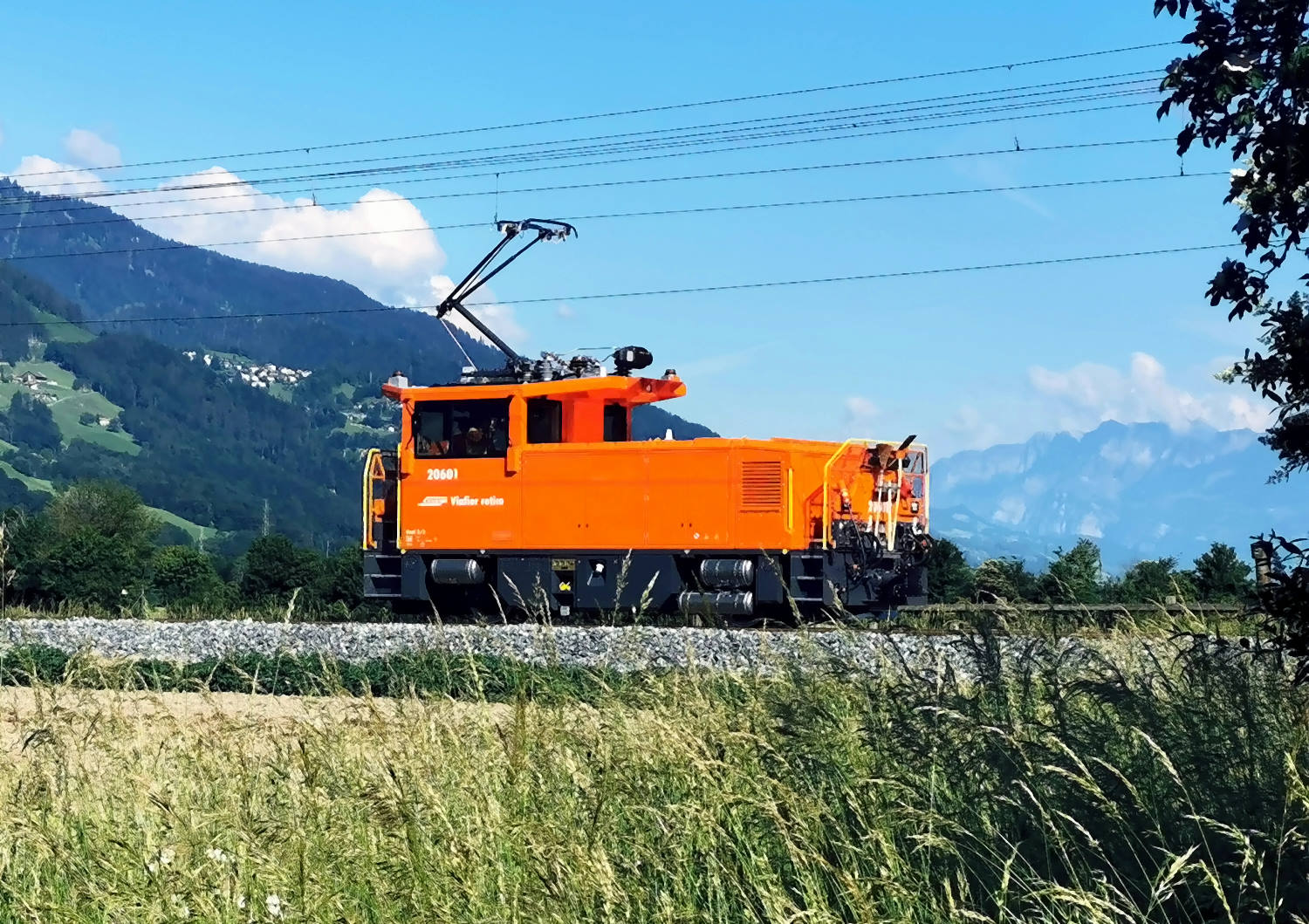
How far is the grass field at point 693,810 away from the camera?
13.4 ft

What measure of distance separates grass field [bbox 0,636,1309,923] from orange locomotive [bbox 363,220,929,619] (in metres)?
11.8

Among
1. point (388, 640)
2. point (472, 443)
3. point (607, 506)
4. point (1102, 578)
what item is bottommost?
point (388, 640)

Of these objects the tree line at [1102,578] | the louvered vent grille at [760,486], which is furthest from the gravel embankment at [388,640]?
the tree line at [1102,578]

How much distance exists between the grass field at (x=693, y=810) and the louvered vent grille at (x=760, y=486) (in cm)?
1210

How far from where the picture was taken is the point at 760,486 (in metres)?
19.0

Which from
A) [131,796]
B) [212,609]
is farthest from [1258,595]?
[212,609]

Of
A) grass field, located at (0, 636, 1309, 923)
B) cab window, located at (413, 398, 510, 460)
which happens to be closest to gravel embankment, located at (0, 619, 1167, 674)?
cab window, located at (413, 398, 510, 460)

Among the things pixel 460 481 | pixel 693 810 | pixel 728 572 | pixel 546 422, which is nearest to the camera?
pixel 693 810

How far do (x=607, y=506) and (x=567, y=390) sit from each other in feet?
5.83

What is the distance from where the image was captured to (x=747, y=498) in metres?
19.1

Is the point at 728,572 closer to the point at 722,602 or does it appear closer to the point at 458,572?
the point at 722,602

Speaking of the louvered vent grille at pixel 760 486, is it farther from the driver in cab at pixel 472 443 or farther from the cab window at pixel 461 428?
the driver in cab at pixel 472 443

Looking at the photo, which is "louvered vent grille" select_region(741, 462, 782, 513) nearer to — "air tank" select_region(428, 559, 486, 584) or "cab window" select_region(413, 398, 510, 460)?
→ "cab window" select_region(413, 398, 510, 460)

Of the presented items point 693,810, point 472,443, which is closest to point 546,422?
point 472,443
